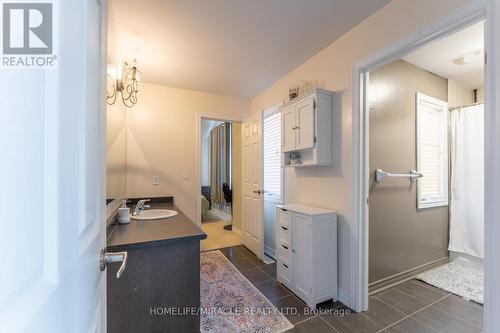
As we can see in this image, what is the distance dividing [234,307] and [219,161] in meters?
4.81

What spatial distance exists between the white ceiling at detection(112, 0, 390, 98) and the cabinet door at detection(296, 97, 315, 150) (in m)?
0.62

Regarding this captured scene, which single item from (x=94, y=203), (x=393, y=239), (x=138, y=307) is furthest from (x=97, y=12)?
(x=393, y=239)

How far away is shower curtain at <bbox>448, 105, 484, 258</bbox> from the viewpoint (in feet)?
9.15

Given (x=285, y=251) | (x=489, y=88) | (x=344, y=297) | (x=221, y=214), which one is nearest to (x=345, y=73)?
(x=489, y=88)

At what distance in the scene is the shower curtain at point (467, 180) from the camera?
2789 millimetres

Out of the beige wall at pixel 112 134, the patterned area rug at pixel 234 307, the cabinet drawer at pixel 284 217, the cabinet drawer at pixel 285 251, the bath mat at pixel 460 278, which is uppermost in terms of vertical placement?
the beige wall at pixel 112 134

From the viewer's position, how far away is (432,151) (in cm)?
291

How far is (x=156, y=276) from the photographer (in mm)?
1366

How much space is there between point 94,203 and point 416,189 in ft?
10.5

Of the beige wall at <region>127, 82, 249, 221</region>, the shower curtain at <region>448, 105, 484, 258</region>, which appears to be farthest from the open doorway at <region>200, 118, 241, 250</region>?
the shower curtain at <region>448, 105, 484, 258</region>

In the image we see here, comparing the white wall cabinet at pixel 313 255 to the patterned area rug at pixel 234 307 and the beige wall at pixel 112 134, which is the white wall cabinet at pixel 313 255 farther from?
the beige wall at pixel 112 134

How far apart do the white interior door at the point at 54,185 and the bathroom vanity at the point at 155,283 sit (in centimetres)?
73

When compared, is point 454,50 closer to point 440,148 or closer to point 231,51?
point 440,148

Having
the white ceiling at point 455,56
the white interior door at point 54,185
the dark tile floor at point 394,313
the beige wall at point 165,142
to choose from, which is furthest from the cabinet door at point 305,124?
the white interior door at point 54,185
